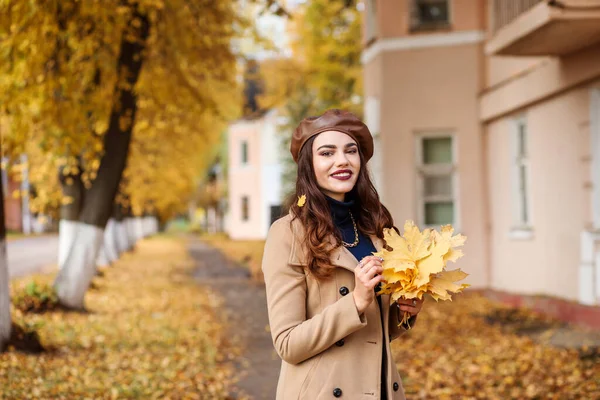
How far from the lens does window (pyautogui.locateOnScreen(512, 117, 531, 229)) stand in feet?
49.0

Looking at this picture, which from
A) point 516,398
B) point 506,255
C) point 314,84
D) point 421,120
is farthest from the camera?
point 314,84

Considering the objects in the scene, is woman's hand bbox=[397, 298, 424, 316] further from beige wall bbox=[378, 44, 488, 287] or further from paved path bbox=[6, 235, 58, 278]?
paved path bbox=[6, 235, 58, 278]

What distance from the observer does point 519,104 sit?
14320 millimetres

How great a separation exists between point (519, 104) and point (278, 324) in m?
12.1

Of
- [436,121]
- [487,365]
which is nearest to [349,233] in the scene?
[487,365]

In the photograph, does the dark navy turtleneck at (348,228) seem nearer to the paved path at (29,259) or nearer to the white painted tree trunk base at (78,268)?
the white painted tree trunk base at (78,268)

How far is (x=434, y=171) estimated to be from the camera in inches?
666

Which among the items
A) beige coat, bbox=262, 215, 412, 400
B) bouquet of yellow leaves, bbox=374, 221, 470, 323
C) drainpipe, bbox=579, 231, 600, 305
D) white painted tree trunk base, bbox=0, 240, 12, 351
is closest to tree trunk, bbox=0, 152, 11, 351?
white painted tree trunk base, bbox=0, 240, 12, 351

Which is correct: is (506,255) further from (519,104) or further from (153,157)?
(153,157)

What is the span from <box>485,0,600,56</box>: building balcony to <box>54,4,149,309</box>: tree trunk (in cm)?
551

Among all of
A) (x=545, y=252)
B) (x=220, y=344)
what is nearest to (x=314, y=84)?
(x=545, y=252)

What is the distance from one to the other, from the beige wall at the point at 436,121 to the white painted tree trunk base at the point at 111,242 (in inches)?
471

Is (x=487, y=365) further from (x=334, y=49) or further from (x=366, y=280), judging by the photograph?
(x=334, y=49)

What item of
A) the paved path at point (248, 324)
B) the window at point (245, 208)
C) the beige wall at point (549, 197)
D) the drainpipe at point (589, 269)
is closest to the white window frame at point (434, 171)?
the beige wall at point (549, 197)
